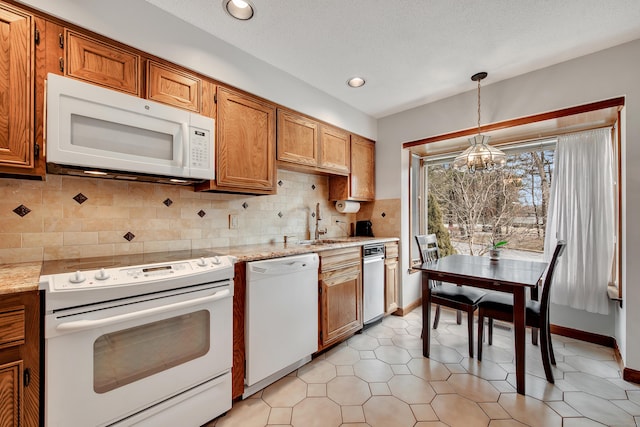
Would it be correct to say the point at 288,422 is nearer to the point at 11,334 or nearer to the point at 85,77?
the point at 11,334

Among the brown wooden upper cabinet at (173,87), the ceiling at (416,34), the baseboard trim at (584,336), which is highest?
the ceiling at (416,34)

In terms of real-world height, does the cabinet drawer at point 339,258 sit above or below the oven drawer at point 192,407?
above

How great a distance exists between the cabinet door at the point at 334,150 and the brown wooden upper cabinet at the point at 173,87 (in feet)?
4.24

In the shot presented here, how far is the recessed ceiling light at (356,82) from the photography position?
2.57 metres

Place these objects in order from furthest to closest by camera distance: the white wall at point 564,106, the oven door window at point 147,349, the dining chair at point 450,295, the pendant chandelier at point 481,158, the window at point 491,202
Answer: the window at point 491,202, the dining chair at point 450,295, the pendant chandelier at point 481,158, the white wall at point 564,106, the oven door window at point 147,349

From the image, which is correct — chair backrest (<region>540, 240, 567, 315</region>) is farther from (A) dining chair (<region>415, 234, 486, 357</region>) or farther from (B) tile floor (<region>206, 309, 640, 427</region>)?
(B) tile floor (<region>206, 309, 640, 427</region>)

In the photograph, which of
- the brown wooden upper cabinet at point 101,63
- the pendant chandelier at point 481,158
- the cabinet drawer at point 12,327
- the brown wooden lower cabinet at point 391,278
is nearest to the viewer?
the cabinet drawer at point 12,327

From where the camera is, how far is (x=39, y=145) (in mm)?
1335

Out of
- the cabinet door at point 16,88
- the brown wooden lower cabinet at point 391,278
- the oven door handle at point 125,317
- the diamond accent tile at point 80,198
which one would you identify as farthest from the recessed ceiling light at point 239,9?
the brown wooden lower cabinet at point 391,278

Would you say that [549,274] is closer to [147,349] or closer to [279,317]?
[279,317]

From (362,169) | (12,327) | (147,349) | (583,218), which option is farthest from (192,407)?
(583,218)

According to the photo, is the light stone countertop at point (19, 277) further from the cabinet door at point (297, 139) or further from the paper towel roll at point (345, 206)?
the paper towel roll at point (345, 206)

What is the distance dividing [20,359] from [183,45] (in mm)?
1897

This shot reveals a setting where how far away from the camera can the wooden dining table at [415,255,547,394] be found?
5.99 ft
